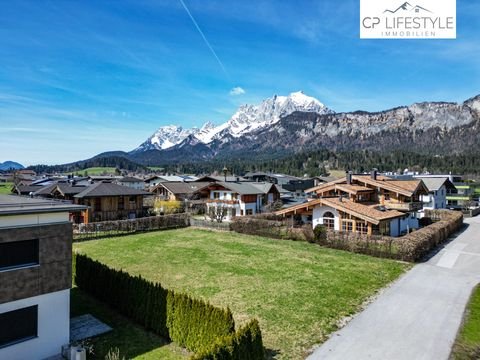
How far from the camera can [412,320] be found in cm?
1356

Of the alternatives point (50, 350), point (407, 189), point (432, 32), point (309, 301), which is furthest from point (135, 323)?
point (407, 189)

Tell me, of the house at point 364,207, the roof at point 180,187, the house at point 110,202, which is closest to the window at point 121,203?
the house at point 110,202

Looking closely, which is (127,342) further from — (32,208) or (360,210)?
(360,210)

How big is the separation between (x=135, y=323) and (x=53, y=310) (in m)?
3.62

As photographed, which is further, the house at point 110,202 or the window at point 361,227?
the house at point 110,202

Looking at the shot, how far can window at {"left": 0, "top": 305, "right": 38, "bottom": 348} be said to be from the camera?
1005cm

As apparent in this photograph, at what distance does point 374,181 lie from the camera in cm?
3734

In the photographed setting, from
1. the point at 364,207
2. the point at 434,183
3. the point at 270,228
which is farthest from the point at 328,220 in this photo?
the point at 434,183

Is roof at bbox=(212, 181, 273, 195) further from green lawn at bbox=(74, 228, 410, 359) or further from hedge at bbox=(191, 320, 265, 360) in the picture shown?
hedge at bbox=(191, 320, 265, 360)

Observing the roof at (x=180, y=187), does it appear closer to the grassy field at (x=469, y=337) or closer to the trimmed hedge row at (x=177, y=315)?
the trimmed hedge row at (x=177, y=315)

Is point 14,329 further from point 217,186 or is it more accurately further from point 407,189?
point 217,186

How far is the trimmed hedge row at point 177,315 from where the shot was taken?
948 cm

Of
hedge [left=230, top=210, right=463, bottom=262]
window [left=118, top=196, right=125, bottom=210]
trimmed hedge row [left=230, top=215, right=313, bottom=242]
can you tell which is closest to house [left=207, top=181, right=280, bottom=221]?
trimmed hedge row [left=230, top=215, right=313, bottom=242]

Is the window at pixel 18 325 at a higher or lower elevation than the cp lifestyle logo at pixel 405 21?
lower
